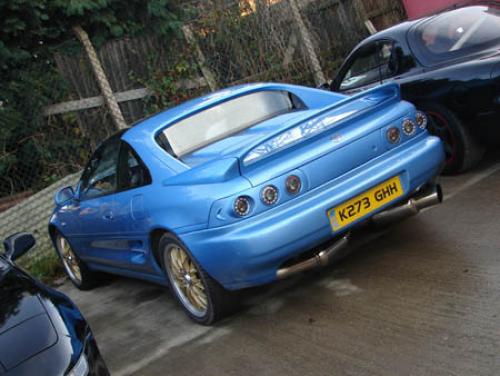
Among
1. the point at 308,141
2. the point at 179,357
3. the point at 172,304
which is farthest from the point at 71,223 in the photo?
the point at 308,141

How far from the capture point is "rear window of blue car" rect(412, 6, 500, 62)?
596 centimetres

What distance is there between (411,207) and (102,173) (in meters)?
2.47

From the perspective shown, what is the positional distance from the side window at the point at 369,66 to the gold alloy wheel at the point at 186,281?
10.7ft

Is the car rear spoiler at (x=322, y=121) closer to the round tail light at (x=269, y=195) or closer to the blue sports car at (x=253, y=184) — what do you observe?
the blue sports car at (x=253, y=184)

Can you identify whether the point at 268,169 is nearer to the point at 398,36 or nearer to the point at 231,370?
the point at 231,370

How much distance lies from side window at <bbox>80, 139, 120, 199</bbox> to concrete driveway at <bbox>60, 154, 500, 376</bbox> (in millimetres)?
977

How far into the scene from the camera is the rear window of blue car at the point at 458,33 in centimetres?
596

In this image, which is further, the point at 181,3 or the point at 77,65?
the point at 181,3

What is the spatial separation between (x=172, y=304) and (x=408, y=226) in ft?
6.33

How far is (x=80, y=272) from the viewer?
6.39 metres

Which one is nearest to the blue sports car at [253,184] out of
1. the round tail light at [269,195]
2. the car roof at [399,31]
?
the round tail light at [269,195]

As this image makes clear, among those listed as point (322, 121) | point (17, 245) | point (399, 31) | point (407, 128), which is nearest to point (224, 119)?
point (322, 121)

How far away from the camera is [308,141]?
13.5 ft

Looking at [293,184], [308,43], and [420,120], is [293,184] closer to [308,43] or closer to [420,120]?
[420,120]
